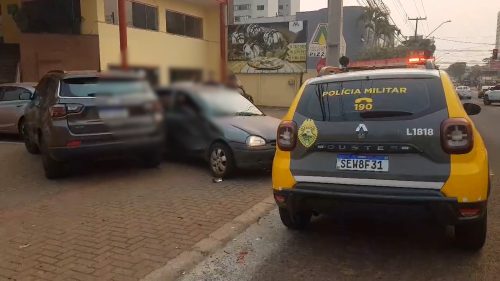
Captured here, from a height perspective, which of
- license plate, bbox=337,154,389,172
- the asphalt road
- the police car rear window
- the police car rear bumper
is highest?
the police car rear window

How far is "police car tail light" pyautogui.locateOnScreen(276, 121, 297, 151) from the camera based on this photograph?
397cm

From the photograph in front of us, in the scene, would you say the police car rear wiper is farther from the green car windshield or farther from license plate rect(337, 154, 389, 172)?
the green car windshield

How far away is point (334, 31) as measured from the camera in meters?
13.0

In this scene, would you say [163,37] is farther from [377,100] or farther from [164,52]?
[377,100]

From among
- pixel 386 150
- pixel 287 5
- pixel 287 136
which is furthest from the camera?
pixel 287 136

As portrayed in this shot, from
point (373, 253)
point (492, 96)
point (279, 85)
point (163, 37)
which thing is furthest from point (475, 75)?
point (163, 37)

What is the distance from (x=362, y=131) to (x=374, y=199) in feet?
1.81

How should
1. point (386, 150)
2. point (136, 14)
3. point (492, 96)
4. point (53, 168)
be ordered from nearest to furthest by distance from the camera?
point (136, 14) → point (386, 150) → point (53, 168) → point (492, 96)

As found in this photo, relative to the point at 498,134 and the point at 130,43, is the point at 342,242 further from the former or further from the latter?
the point at 498,134

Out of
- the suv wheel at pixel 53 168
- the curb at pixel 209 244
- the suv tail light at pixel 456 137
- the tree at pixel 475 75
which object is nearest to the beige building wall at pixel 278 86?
the suv wheel at pixel 53 168

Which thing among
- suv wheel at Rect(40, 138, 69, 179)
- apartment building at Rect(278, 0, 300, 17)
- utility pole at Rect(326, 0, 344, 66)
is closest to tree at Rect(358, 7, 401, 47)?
utility pole at Rect(326, 0, 344, 66)

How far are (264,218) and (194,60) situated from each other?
14.3 feet

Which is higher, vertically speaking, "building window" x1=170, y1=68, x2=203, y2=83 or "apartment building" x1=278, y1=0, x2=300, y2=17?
"apartment building" x1=278, y1=0, x2=300, y2=17

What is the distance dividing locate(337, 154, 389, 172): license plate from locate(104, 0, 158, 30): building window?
2.63 metres
